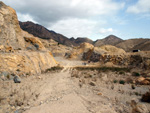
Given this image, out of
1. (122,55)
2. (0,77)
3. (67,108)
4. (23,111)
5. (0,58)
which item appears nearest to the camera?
(23,111)

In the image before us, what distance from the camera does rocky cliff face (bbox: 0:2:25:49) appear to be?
9.91 meters

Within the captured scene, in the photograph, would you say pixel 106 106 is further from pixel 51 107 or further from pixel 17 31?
pixel 17 31

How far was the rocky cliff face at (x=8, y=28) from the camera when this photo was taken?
991 cm

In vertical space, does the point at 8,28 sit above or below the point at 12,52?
above

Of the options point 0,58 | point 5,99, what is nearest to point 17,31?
point 0,58

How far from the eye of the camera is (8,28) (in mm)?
11266

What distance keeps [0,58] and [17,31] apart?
714 cm

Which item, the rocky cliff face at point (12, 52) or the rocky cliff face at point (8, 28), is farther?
the rocky cliff face at point (8, 28)

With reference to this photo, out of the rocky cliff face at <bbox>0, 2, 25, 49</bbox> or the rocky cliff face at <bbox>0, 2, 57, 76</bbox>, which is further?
the rocky cliff face at <bbox>0, 2, 25, 49</bbox>

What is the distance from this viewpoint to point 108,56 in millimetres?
23109

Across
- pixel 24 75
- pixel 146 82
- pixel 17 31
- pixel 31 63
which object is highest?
pixel 17 31

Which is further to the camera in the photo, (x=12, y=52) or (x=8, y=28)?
(x=8, y=28)

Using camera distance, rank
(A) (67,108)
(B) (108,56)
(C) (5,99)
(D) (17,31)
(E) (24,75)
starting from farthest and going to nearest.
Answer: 1. (B) (108,56)
2. (D) (17,31)
3. (E) (24,75)
4. (C) (5,99)
5. (A) (67,108)

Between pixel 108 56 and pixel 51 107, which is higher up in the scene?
pixel 108 56
